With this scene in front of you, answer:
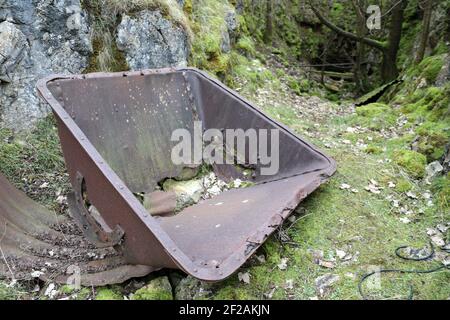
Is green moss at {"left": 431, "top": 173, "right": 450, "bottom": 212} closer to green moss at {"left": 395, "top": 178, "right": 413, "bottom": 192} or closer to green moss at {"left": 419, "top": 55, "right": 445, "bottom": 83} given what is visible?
green moss at {"left": 395, "top": 178, "right": 413, "bottom": 192}

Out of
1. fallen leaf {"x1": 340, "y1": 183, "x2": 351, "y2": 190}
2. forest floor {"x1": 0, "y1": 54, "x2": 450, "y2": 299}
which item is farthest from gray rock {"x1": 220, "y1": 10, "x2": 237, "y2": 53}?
fallen leaf {"x1": 340, "y1": 183, "x2": 351, "y2": 190}

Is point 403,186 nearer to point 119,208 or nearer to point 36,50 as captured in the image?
point 119,208

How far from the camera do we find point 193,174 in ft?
12.7

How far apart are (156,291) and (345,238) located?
1460mm

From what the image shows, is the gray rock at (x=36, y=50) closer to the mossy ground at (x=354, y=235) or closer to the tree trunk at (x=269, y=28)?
the mossy ground at (x=354, y=235)

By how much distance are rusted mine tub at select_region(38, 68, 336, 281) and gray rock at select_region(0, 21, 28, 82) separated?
1116 millimetres

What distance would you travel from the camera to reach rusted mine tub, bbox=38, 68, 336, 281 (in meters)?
2.24

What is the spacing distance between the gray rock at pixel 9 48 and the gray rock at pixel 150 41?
1076mm

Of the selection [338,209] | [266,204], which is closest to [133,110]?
[266,204]

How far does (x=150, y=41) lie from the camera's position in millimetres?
4625

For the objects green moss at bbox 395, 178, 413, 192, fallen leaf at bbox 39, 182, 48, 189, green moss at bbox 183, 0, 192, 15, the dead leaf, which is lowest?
the dead leaf

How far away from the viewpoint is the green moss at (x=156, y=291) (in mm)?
2455
